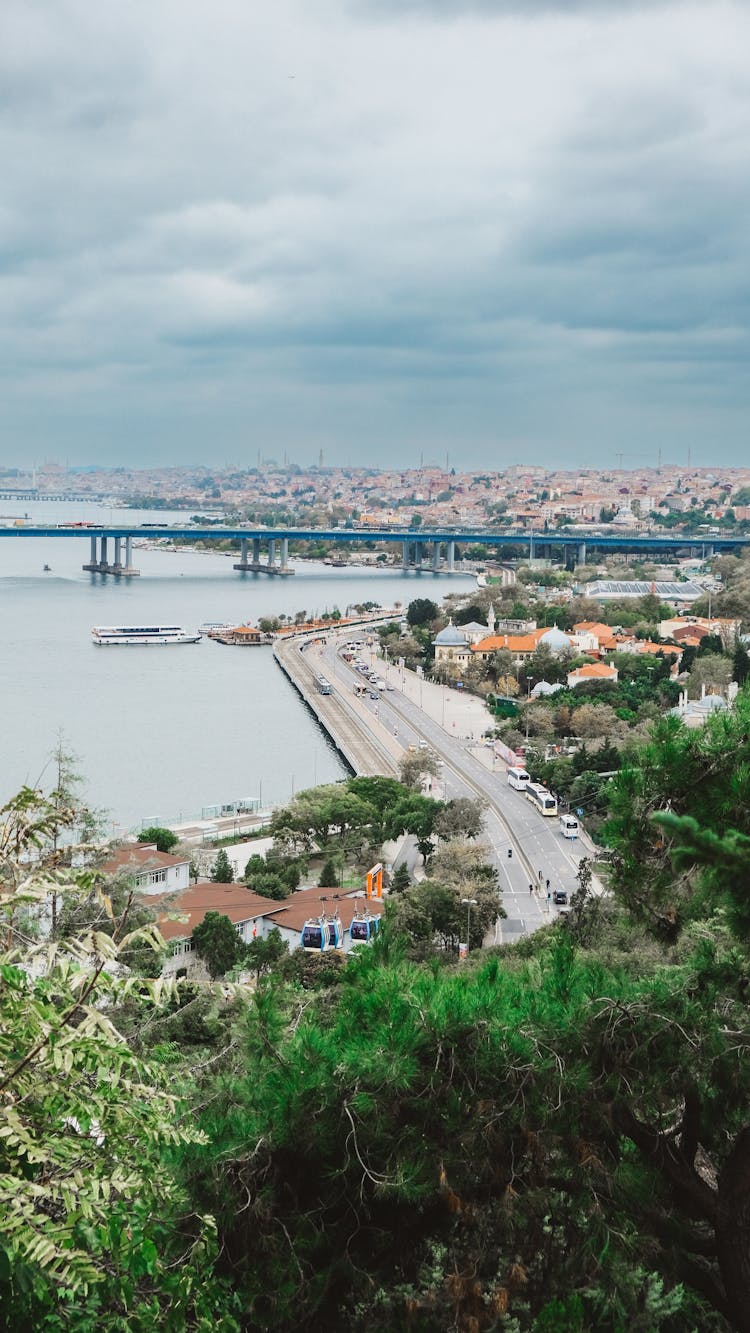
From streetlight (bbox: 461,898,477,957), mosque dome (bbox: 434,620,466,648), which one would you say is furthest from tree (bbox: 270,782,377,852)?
mosque dome (bbox: 434,620,466,648)

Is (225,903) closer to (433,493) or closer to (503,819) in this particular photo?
(503,819)

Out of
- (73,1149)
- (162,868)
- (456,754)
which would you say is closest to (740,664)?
(456,754)

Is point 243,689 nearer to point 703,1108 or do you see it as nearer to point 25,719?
point 25,719

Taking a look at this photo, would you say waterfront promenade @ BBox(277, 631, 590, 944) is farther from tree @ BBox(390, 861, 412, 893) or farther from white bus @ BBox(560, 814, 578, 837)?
tree @ BBox(390, 861, 412, 893)

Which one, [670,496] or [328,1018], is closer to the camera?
[328,1018]

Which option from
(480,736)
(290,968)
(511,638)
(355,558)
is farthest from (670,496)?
(290,968)

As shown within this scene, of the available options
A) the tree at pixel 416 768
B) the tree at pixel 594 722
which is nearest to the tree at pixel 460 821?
the tree at pixel 416 768

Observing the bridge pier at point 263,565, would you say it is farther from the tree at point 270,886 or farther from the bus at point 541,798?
the tree at point 270,886
